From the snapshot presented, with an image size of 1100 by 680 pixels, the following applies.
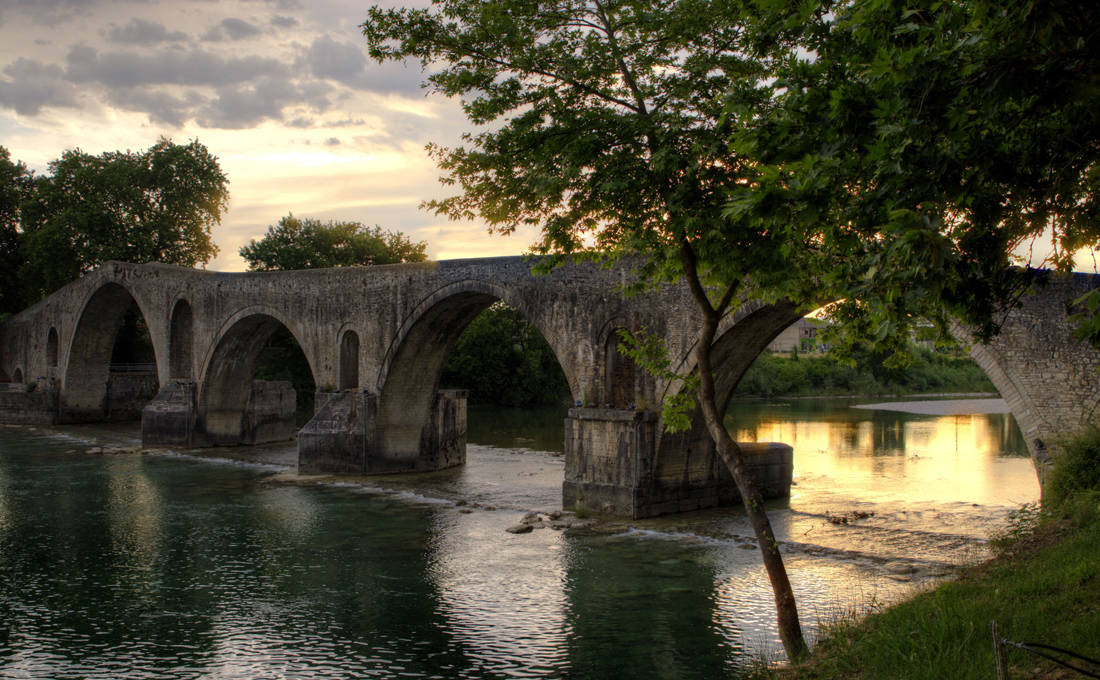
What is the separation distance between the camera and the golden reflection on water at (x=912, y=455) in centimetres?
2053

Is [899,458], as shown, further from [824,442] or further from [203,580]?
[203,580]

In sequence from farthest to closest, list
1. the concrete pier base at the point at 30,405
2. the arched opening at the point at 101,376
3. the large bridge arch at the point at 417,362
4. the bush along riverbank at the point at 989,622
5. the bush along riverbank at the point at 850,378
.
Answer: the bush along riverbank at the point at 850,378
the arched opening at the point at 101,376
the concrete pier base at the point at 30,405
the large bridge arch at the point at 417,362
the bush along riverbank at the point at 989,622

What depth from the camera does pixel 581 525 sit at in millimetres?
16656

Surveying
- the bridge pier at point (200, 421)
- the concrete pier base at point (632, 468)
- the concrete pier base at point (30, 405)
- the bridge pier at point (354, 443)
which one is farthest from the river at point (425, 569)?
the concrete pier base at point (30, 405)

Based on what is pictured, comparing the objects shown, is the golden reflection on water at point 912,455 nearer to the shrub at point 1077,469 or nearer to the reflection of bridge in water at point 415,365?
the reflection of bridge in water at point 415,365

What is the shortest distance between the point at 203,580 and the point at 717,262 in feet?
30.4

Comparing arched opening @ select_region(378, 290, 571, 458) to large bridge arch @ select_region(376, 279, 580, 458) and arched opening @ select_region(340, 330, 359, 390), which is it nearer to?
large bridge arch @ select_region(376, 279, 580, 458)

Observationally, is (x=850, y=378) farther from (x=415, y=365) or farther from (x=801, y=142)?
(x=801, y=142)

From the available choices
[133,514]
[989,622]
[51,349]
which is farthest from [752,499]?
[51,349]

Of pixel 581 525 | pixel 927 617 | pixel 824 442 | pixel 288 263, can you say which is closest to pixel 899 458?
pixel 824 442

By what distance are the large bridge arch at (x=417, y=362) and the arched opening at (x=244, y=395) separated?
6290mm

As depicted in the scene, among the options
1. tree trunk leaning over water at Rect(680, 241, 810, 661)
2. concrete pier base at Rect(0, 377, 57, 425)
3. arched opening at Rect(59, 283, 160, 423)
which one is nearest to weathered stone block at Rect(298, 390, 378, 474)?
tree trunk leaning over water at Rect(680, 241, 810, 661)

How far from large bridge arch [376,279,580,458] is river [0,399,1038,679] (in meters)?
1.48

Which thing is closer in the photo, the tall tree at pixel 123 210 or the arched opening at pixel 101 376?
the arched opening at pixel 101 376
